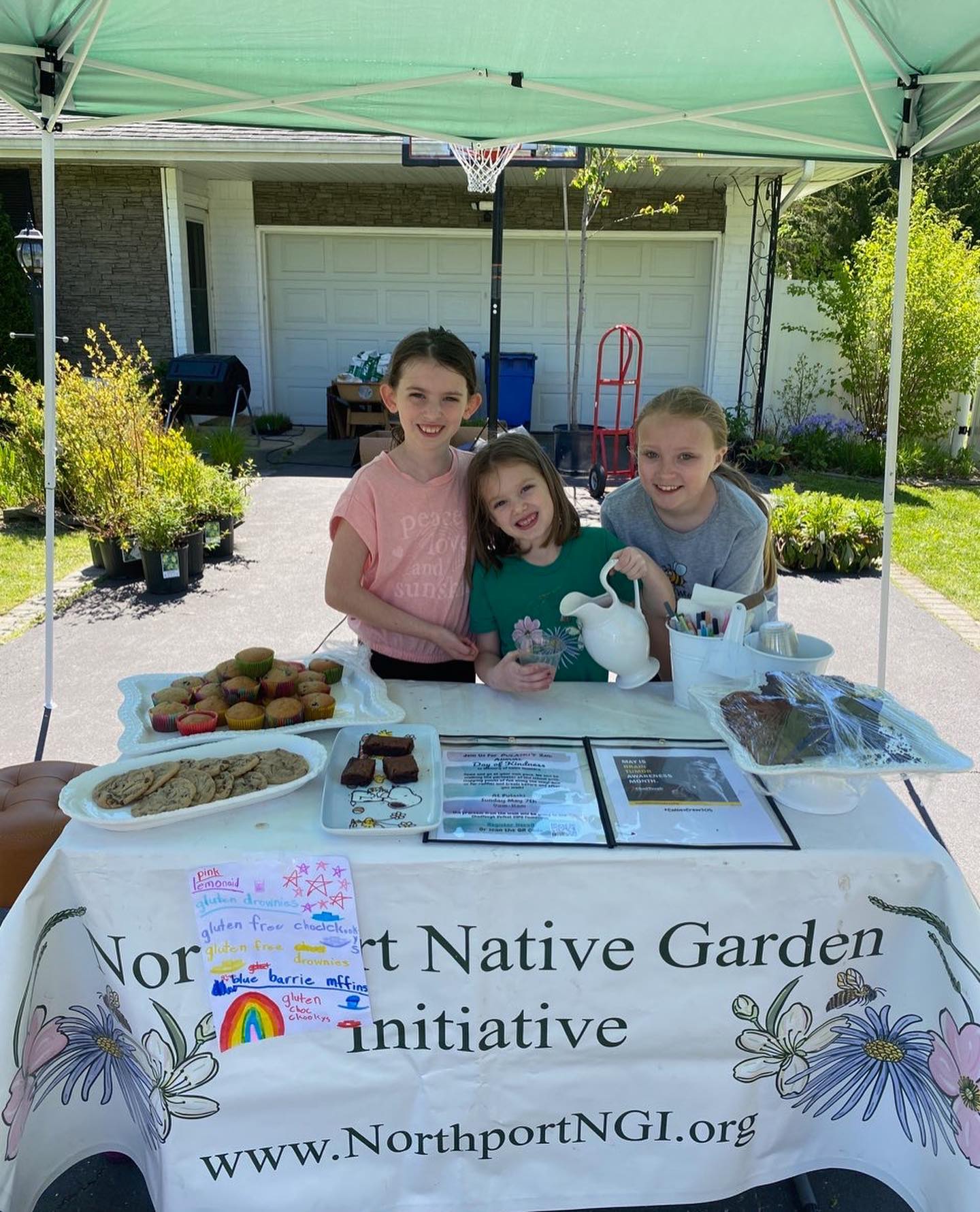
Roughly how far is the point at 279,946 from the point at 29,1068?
1.73 ft

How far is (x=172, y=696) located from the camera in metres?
1.95

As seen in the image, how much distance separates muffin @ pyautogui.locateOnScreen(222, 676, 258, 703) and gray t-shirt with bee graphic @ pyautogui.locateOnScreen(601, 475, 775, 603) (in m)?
1.10

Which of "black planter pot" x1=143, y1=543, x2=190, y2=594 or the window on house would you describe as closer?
"black planter pot" x1=143, y1=543, x2=190, y2=594

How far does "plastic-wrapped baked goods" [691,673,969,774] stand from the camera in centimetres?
151

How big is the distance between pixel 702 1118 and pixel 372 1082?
64 cm

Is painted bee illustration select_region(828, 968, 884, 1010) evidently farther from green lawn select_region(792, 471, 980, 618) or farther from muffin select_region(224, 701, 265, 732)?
green lawn select_region(792, 471, 980, 618)

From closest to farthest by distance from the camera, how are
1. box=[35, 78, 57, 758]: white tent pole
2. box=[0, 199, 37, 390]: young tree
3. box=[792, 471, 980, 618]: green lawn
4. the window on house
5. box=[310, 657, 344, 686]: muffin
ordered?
box=[310, 657, 344, 686]: muffin → box=[35, 78, 57, 758]: white tent pole → box=[792, 471, 980, 618]: green lawn → box=[0, 199, 37, 390]: young tree → the window on house

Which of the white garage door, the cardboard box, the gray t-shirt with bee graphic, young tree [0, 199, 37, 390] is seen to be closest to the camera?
the gray t-shirt with bee graphic

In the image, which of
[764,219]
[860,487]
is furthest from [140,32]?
[764,219]

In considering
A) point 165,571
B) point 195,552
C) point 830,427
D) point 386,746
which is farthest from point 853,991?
point 830,427

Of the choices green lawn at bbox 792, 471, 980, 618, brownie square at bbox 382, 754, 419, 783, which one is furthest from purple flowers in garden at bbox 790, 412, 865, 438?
brownie square at bbox 382, 754, 419, 783

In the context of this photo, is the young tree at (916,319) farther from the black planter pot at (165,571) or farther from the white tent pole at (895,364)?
the black planter pot at (165,571)

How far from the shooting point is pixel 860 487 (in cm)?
961

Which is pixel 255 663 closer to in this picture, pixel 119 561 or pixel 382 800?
pixel 382 800
